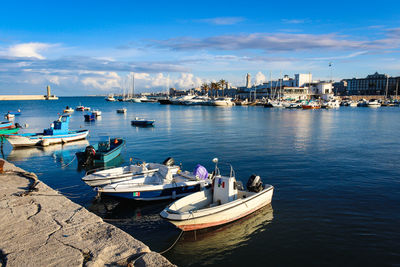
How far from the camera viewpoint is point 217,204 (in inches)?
596

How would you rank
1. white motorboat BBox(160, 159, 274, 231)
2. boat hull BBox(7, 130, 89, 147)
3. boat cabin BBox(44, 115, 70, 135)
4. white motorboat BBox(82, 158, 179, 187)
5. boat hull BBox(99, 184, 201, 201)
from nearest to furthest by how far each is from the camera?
white motorboat BBox(160, 159, 274, 231), boat hull BBox(99, 184, 201, 201), white motorboat BBox(82, 158, 179, 187), boat hull BBox(7, 130, 89, 147), boat cabin BBox(44, 115, 70, 135)

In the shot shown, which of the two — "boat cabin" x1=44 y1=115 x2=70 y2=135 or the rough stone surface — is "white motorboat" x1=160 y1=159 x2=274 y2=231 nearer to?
the rough stone surface

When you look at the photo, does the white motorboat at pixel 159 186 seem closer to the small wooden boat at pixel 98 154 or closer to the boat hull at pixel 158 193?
the boat hull at pixel 158 193

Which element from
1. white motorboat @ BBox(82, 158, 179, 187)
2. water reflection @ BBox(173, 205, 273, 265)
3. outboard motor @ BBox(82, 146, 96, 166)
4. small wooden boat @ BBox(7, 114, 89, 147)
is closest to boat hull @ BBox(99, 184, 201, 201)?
white motorboat @ BBox(82, 158, 179, 187)

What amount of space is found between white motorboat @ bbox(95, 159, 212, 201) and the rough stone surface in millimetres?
3650

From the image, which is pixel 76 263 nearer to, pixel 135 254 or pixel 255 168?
pixel 135 254

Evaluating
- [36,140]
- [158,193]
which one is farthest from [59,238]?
[36,140]

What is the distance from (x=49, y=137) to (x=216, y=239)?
31.2m

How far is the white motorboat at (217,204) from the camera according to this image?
41.8ft

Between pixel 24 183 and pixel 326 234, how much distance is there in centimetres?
1633

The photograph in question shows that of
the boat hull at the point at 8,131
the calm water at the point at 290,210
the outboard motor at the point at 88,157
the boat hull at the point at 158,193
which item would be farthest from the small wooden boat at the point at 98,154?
the boat hull at the point at 8,131

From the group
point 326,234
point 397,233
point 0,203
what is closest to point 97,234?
point 0,203

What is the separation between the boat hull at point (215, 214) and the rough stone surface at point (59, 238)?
116 inches

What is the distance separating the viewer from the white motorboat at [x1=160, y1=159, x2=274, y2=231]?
41.8ft
